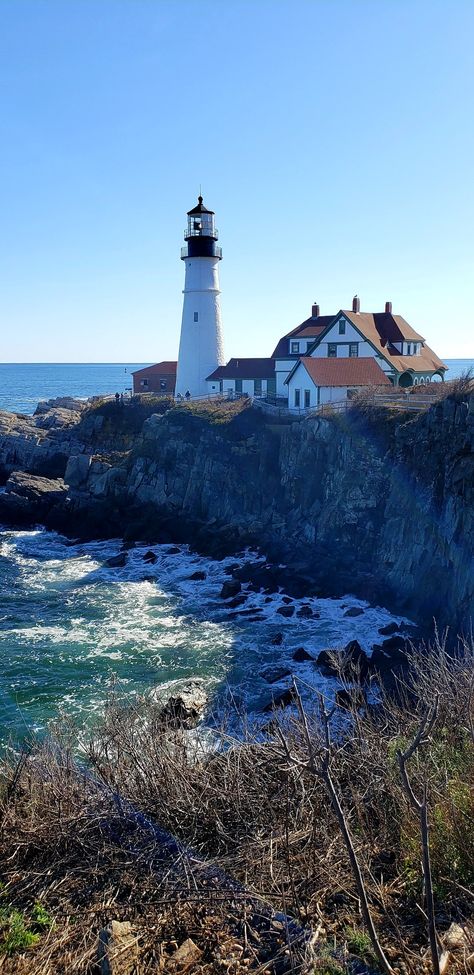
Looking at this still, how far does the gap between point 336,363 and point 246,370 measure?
10220 millimetres

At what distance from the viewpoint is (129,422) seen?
5150 cm

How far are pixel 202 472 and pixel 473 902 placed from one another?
1276 inches

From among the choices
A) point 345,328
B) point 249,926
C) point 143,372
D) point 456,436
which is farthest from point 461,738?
point 143,372

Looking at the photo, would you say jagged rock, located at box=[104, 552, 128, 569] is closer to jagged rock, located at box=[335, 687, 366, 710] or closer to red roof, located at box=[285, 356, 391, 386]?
red roof, located at box=[285, 356, 391, 386]

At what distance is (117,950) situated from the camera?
19.7 ft

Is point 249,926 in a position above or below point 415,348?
below

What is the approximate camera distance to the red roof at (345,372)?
37531 millimetres

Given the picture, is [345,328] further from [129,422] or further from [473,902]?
[473,902]

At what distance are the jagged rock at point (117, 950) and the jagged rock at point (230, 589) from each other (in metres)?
21.3

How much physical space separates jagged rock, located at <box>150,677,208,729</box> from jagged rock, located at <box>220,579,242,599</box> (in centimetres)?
722

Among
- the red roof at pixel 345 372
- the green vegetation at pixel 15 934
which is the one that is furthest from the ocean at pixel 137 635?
the red roof at pixel 345 372

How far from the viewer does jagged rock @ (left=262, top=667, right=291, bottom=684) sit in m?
20.4

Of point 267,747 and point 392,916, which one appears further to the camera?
point 267,747

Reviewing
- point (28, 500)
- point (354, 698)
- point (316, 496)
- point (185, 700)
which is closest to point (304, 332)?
point (316, 496)
